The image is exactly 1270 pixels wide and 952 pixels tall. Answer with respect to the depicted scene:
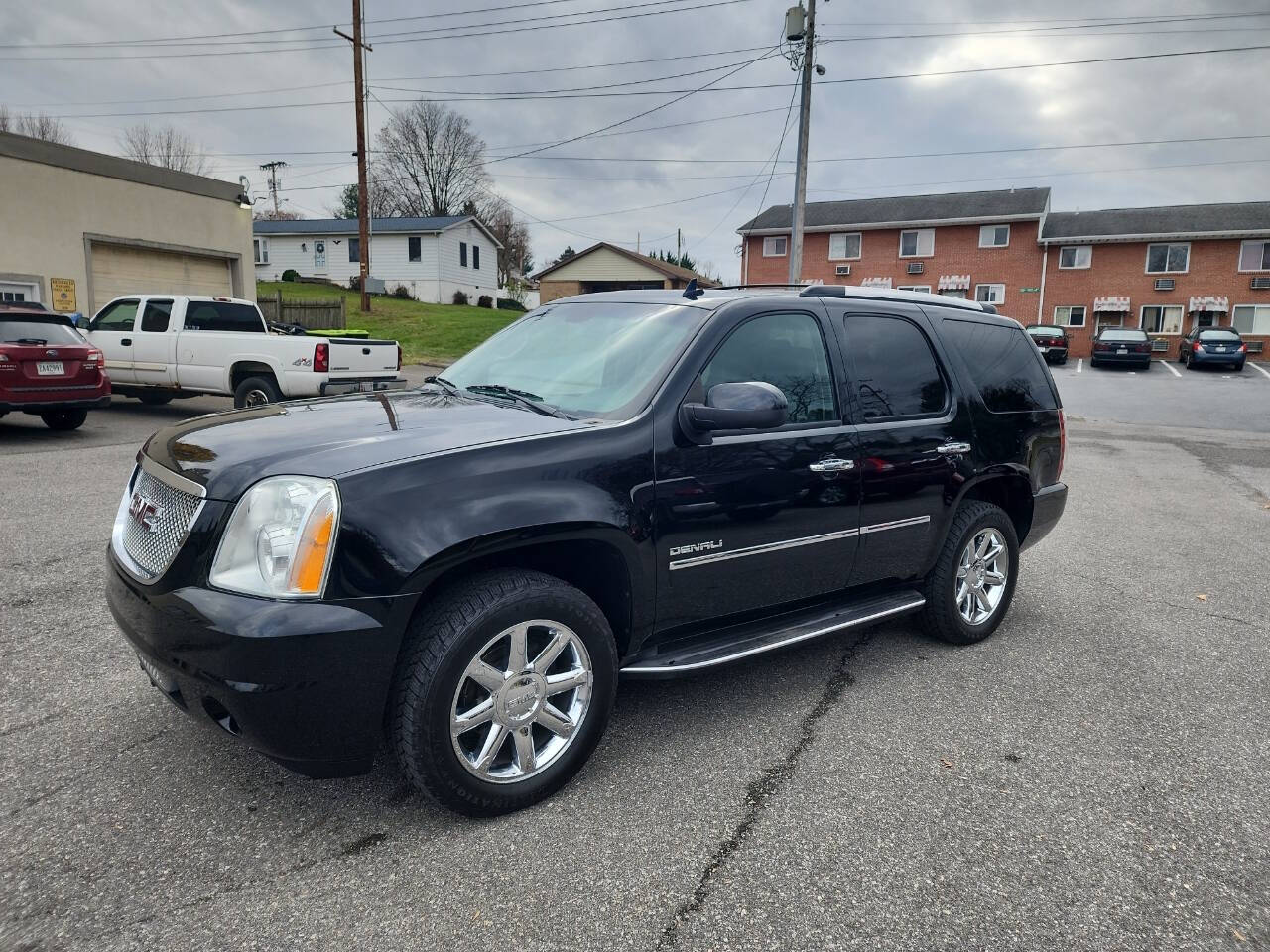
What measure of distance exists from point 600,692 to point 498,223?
7457 centimetres

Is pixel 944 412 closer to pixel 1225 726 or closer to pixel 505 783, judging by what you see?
pixel 1225 726

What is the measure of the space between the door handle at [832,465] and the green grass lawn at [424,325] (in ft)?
69.1

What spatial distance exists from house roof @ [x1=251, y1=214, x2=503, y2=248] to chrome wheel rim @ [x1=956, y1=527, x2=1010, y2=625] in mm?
43011

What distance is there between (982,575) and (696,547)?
2.21m

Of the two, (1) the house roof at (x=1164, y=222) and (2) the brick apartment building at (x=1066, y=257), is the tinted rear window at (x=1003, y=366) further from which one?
(1) the house roof at (x=1164, y=222)

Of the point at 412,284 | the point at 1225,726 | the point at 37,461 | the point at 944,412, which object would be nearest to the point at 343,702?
the point at 944,412

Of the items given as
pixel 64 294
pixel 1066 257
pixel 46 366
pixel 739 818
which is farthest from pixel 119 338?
pixel 1066 257

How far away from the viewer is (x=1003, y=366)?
474 cm

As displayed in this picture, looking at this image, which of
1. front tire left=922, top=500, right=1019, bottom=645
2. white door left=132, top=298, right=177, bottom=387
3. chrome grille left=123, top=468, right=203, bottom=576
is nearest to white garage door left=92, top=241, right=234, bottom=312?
white door left=132, top=298, right=177, bottom=387

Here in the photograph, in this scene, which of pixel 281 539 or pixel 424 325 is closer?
pixel 281 539

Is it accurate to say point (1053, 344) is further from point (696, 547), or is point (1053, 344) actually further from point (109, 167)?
point (696, 547)

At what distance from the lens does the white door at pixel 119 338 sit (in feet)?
41.1

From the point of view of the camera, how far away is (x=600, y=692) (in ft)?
9.78

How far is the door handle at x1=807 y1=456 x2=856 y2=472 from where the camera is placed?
11.8 ft
